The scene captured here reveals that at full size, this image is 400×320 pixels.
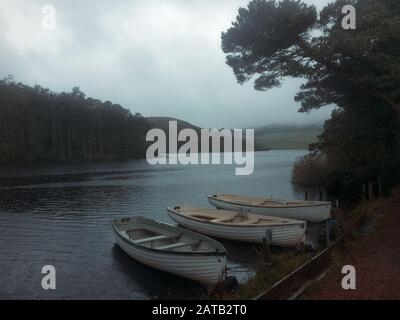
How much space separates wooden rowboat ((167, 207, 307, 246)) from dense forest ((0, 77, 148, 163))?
307ft

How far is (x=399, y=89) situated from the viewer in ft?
61.2

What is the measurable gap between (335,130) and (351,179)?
7.98 metres

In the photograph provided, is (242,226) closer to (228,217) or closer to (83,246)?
(228,217)

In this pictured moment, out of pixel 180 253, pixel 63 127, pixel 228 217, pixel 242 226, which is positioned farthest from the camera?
pixel 63 127

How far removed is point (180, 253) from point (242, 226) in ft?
20.6

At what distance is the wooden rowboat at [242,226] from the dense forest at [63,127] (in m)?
93.5

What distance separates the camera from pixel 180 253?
615 inches

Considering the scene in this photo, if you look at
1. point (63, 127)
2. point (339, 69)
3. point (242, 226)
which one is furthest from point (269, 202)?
point (63, 127)

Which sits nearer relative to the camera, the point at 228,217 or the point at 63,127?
the point at 228,217

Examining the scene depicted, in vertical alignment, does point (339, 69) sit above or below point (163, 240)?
above

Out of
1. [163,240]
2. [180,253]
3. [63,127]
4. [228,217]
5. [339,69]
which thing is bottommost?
[163,240]

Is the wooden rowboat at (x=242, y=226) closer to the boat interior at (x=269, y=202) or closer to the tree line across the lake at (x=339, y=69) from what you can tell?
the boat interior at (x=269, y=202)
